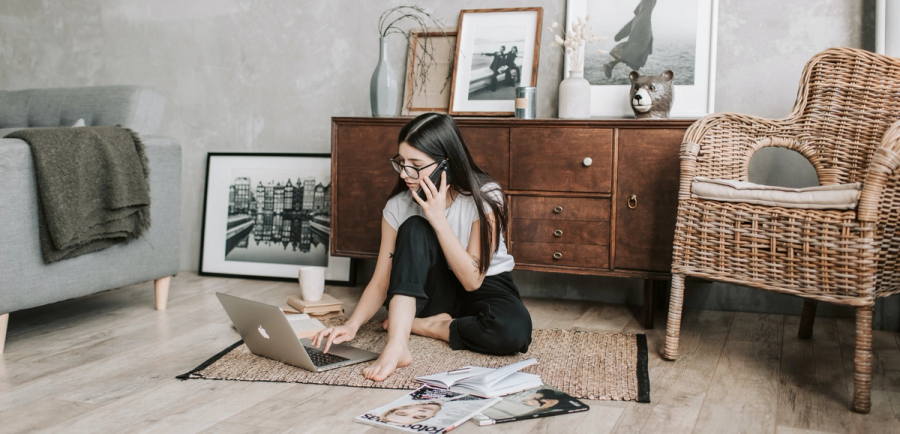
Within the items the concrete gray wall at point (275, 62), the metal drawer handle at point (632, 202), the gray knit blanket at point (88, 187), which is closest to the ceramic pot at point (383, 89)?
the concrete gray wall at point (275, 62)

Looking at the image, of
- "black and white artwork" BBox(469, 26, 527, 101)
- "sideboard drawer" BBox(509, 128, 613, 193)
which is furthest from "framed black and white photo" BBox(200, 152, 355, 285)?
"sideboard drawer" BBox(509, 128, 613, 193)

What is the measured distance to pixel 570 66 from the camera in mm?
2600

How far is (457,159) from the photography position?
1.91m

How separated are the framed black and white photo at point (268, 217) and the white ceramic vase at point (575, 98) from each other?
3.66 feet

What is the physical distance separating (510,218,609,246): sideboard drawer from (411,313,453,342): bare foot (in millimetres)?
479

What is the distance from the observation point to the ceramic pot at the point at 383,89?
2668mm

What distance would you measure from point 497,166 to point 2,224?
1500 millimetres

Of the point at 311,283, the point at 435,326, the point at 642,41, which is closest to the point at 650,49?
the point at 642,41

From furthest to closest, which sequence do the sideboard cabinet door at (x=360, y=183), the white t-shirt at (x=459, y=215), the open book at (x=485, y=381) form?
1. the sideboard cabinet door at (x=360, y=183)
2. the white t-shirt at (x=459, y=215)
3. the open book at (x=485, y=381)

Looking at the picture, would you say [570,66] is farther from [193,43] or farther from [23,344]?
[23,344]

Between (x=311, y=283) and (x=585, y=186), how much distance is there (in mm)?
995

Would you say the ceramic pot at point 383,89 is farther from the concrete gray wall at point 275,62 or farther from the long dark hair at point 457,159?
the long dark hair at point 457,159

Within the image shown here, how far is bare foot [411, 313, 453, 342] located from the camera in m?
2.01

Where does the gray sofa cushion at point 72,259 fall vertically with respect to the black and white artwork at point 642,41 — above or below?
below
